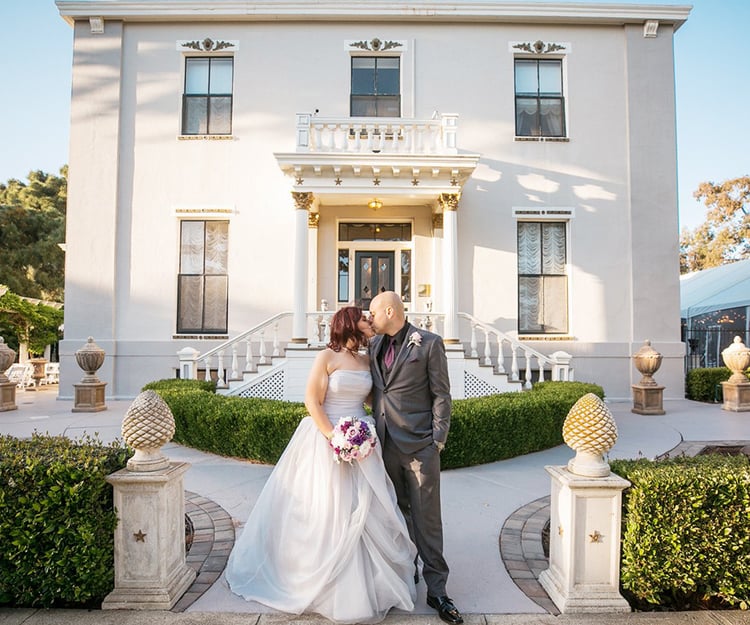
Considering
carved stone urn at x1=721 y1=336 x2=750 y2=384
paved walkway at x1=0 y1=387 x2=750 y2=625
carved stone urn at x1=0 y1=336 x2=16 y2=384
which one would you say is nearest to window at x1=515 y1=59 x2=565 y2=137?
carved stone urn at x1=721 y1=336 x2=750 y2=384

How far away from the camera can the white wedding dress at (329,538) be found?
10.2 ft

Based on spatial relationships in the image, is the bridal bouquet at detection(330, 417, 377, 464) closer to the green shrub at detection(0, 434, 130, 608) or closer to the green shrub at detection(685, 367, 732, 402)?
the green shrub at detection(0, 434, 130, 608)

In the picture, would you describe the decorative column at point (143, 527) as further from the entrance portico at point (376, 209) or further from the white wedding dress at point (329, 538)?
the entrance portico at point (376, 209)

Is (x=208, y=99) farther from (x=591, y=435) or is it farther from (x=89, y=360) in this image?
(x=591, y=435)

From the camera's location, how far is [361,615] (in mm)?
2979

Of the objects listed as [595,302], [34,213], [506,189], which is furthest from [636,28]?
[34,213]

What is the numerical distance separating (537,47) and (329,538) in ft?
42.3

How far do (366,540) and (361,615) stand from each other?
416 millimetres

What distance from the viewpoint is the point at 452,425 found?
6.34 metres

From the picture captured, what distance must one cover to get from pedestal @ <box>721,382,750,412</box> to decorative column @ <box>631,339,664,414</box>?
153 centimetres

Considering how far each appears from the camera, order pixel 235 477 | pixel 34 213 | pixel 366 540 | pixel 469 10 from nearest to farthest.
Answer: pixel 366 540 → pixel 235 477 → pixel 469 10 → pixel 34 213

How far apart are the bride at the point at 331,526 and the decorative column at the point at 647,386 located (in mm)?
9098

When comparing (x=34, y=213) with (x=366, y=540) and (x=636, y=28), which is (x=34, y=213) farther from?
(x=366, y=540)

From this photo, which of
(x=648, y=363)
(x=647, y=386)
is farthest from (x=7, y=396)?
(x=648, y=363)
